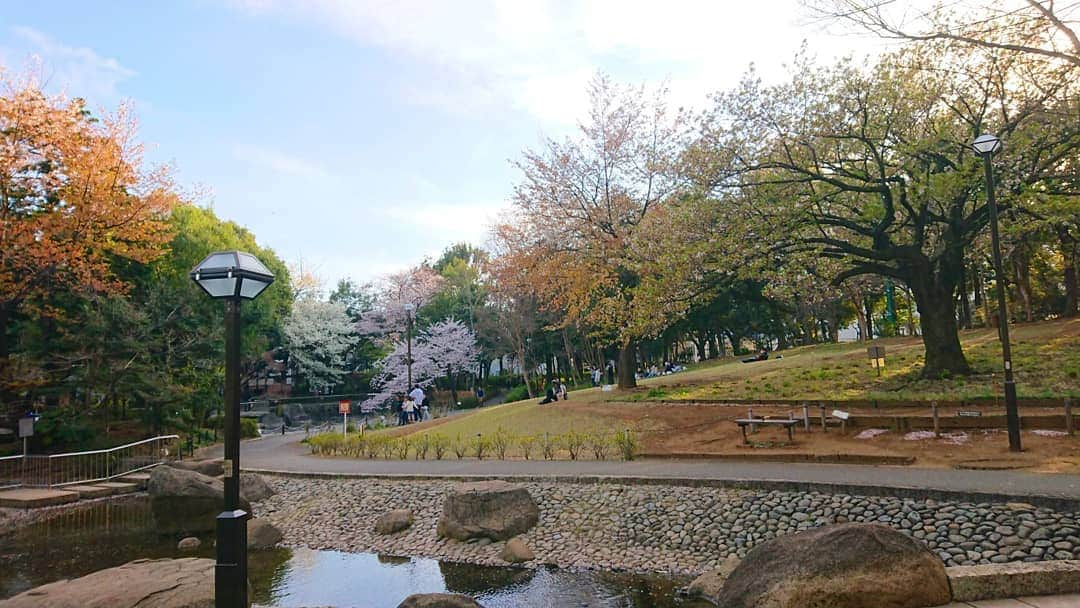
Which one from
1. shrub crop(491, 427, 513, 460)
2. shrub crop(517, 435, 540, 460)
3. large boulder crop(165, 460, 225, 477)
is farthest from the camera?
large boulder crop(165, 460, 225, 477)

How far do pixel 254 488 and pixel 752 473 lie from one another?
10772 mm

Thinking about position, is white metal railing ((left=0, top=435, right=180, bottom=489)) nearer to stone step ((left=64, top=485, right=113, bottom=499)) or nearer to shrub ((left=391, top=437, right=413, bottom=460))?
stone step ((left=64, top=485, right=113, bottom=499))

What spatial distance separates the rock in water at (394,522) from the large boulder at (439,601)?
4.87 metres

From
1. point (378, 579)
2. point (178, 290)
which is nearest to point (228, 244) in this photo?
point (178, 290)

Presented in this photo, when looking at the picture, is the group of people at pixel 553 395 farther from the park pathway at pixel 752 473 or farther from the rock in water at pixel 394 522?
the rock in water at pixel 394 522

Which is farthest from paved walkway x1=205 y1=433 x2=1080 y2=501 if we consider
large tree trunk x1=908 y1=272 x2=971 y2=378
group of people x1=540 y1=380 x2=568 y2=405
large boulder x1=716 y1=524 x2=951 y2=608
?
group of people x1=540 y1=380 x2=568 y2=405

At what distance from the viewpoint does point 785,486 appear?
9.84 metres

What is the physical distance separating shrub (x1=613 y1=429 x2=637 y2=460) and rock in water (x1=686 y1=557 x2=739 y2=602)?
18.7 feet

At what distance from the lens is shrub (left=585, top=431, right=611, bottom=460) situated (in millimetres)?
14266

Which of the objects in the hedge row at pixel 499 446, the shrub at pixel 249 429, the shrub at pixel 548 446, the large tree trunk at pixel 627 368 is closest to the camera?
the hedge row at pixel 499 446

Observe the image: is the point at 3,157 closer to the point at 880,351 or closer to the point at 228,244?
the point at 228,244

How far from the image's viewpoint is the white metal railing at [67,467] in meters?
16.8

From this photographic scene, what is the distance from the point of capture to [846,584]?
5.28 m

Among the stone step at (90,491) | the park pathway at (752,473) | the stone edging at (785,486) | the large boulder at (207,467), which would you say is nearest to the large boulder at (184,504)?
the park pathway at (752,473)
